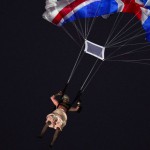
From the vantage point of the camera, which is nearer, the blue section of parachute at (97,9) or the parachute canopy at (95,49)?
the parachute canopy at (95,49)

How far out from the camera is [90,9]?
10.2 meters

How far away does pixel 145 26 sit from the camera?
32.3ft

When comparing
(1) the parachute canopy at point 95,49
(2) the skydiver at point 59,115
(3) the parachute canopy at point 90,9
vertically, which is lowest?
(2) the skydiver at point 59,115

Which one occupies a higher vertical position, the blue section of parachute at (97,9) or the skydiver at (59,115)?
the blue section of parachute at (97,9)

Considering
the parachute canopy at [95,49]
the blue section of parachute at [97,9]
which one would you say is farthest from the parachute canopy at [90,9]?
the parachute canopy at [95,49]

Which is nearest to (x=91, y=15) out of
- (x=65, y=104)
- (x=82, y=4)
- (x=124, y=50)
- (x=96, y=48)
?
(x=82, y=4)

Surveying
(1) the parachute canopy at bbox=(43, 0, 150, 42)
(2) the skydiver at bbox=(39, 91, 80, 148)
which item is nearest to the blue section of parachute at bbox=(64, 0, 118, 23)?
(1) the parachute canopy at bbox=(43, 0, 150, 42)

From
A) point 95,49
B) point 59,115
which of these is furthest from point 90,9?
point 59,115

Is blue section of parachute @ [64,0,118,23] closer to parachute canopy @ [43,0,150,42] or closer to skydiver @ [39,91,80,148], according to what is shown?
parachute canopy @ [43,0,150,42]

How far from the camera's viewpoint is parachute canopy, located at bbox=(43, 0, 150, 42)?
986 centimetres

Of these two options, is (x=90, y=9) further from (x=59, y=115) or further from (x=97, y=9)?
(x=59, y=115)

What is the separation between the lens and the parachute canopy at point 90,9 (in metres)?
9.86

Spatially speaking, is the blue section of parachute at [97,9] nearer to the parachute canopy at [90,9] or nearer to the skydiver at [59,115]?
the parachute canopy at [90,9]

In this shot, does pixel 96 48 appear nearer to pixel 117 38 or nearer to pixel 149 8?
pixel 117 38
